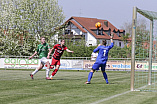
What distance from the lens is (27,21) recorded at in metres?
51.5

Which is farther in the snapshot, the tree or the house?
the house

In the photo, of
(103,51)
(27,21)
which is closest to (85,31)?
(27,21)

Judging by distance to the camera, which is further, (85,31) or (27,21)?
(85,31)

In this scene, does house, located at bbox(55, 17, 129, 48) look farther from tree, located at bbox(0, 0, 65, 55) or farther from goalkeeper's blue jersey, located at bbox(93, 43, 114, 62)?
goalkeeper's blue jersey, located at bbox(93, 43, 114, 62)

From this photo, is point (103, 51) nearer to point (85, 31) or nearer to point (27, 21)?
point (27, 21)

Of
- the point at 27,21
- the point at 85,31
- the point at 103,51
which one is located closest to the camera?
the point at 103,51

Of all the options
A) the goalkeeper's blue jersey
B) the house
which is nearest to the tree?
the house

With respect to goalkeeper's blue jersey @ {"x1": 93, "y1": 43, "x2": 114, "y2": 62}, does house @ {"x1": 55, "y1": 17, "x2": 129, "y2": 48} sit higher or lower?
higher

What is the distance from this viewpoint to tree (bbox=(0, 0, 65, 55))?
51.7m

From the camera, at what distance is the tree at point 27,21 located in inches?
2036

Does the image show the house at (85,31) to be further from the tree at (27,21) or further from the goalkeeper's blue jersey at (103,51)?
the goalkeeper's blue jersey at (103,51)

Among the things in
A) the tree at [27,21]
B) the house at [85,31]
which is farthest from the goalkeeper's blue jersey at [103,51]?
the house at [85,31]

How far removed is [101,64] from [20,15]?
4019cm

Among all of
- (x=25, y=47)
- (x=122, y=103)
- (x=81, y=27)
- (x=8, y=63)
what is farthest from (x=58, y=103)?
(x=81, y=27)
